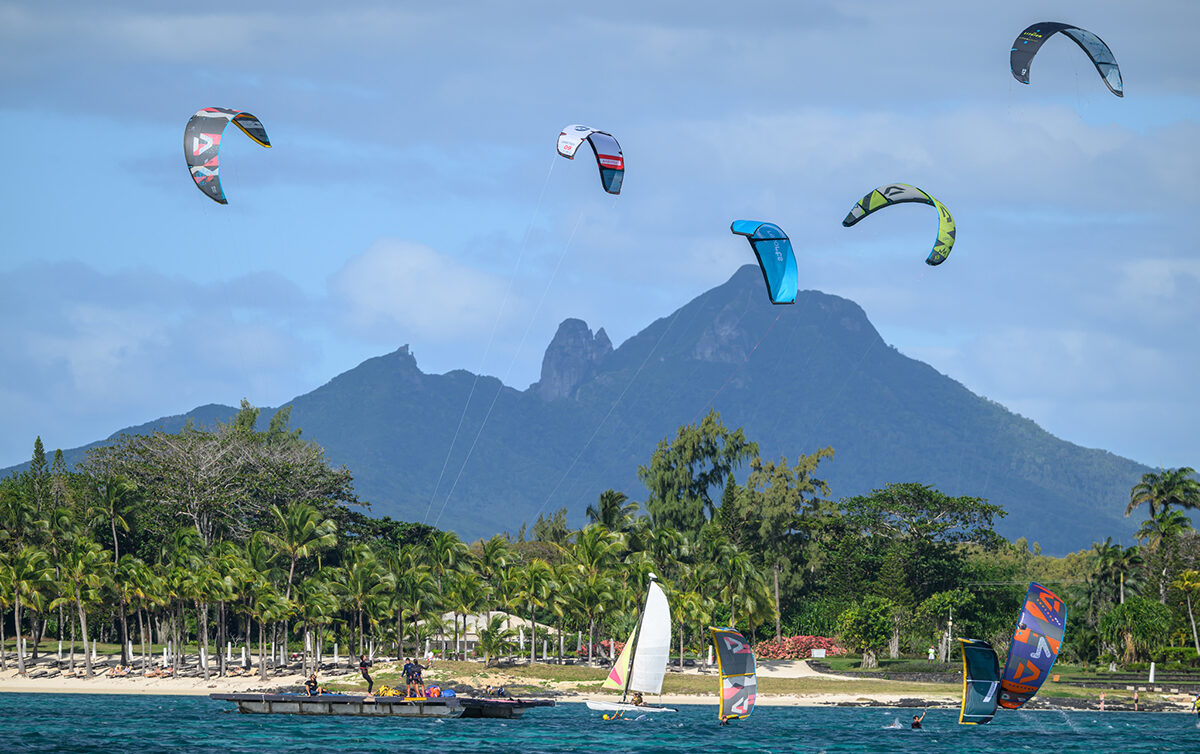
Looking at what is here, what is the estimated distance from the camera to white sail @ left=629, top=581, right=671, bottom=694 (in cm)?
5269

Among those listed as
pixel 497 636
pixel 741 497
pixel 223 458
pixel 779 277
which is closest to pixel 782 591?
pixel 741 497

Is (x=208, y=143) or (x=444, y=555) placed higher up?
(x=208, y=143)

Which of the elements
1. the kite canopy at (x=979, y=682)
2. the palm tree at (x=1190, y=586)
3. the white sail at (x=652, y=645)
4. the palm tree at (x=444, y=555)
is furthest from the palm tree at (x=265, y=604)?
the palm tree at (x=1190, y=586)

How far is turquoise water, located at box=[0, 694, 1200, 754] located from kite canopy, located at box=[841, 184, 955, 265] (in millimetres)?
20081

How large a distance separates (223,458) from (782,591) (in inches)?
1746

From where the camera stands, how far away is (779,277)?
49.2 metres

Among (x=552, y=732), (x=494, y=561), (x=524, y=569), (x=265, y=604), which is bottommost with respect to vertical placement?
(x=552, y=732)

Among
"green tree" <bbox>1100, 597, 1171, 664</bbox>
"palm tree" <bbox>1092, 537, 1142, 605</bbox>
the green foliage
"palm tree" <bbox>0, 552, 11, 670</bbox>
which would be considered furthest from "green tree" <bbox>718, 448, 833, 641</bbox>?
"palm tree" <bbox>0, 552, 11, 670</bbox>

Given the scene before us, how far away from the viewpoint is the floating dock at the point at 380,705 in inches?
2189

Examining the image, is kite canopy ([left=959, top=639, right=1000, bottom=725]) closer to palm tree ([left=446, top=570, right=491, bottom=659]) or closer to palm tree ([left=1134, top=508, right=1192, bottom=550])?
palm tree ([left=446, top=570, right=491, bottom=659])

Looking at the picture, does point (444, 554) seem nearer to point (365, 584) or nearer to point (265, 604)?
point (365, 584)

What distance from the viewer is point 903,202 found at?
53.1 meters

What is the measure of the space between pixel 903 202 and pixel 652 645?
20.4 meters

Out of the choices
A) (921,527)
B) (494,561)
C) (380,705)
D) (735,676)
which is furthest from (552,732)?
(921,527)
